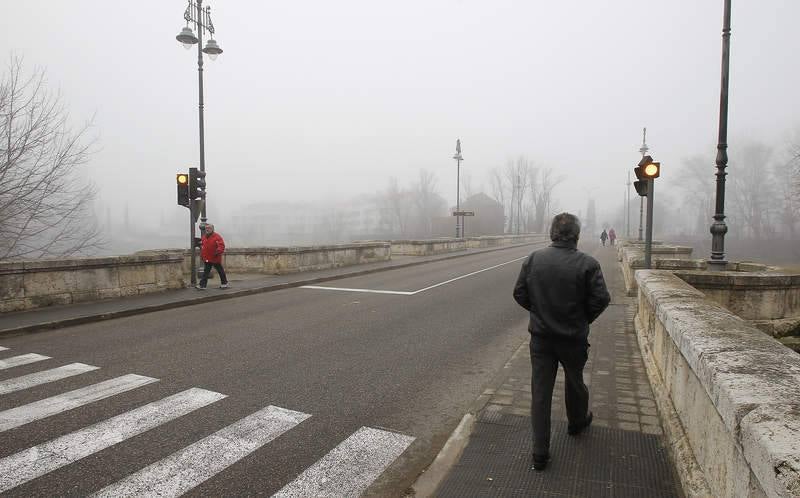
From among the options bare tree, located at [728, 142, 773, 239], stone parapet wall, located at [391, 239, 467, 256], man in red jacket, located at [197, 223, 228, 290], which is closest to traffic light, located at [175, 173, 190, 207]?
man in red jacket, located at [197, 223, 228, 290]

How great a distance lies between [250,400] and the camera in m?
4.64

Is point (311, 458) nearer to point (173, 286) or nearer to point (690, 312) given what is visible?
point (690, 312)

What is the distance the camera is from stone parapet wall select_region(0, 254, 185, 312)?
9047 millimetres

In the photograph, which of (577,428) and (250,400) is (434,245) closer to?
(250,400)

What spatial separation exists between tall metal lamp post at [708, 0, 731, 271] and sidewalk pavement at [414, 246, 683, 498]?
5.11m

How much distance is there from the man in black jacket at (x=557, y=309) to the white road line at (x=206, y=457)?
2.13 metres

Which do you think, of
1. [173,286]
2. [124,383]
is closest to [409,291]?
[173,286]

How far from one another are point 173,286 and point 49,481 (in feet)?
32.9

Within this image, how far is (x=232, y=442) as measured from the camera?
3721 millimetres

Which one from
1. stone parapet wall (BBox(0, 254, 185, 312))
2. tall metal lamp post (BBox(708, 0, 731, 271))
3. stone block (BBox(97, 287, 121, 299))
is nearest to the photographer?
tall metal lamp post (BBox(708, 0, 731, 271))

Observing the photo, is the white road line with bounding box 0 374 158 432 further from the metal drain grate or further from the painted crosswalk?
the metal drain grate

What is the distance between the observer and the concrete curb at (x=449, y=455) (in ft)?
10.1

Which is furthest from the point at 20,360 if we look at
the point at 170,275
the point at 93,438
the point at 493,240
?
the point at 493,240

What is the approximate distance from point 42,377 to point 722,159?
446 inches
